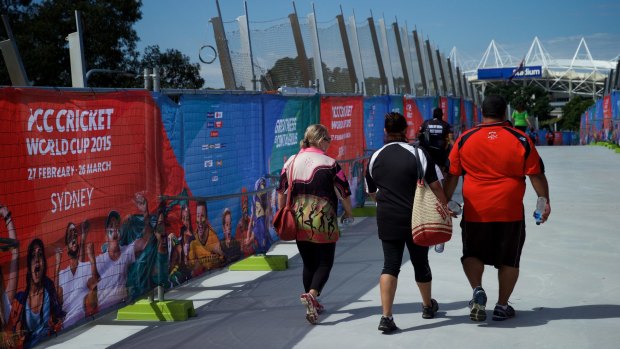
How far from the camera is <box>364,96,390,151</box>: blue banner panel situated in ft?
49.9

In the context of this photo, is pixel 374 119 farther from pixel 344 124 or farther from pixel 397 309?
pixel 397 309

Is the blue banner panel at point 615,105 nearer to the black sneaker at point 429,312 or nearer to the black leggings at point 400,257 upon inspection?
the black sneaker at point 429,312

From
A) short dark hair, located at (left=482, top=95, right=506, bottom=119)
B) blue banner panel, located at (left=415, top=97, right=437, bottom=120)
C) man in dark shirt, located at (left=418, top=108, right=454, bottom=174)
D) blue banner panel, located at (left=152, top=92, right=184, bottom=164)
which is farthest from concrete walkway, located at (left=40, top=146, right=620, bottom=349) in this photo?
blue banner panel, located at (left=415, top=97, right=437, bottom=120)

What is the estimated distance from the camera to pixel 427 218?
20.5ft

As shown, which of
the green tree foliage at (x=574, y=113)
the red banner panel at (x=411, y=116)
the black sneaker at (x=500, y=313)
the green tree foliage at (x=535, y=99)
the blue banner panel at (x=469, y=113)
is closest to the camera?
the black sneaker at (x=500, y=313)

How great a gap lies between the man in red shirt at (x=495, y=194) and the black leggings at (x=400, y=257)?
1.26ft

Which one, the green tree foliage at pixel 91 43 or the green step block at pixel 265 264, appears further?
the green tree foliage at pixel 91 43

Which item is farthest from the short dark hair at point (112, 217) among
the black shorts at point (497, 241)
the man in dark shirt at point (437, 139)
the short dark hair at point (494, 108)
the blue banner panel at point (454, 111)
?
the blue banner panel at point (454, 111)

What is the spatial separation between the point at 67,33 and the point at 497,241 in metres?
42.5

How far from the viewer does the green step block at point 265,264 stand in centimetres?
926

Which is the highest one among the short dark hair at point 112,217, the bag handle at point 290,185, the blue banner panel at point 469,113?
the bag handle at point 290,185

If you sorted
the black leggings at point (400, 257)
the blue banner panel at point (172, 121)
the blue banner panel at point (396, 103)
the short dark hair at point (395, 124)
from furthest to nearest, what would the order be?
the blue banner panel at point (396, 103)
the blue banner panel at point (172, 121)
the short dark hair at point (395, 124)
the black leggings at point (400, 257)

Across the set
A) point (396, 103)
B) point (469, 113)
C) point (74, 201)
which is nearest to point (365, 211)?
point (396, 103)

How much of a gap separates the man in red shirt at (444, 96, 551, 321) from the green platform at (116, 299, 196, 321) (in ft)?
7.21
